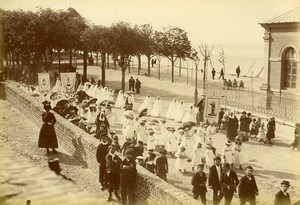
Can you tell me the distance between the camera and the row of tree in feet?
86.0

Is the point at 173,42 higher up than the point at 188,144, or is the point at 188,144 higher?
the point at 173,42

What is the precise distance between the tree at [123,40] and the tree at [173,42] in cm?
501

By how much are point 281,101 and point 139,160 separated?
11009 millimetres

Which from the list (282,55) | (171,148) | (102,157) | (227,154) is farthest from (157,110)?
(102,157)

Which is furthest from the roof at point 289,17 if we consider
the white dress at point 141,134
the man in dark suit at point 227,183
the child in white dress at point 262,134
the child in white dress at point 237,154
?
the man in dark suit at point 227,183

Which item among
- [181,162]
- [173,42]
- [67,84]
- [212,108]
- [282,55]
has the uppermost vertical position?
[173,42]

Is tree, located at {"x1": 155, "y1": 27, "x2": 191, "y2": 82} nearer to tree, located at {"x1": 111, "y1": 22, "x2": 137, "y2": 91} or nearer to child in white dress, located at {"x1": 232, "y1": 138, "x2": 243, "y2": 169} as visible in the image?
tree, located at {"x1": 111, "y1": 22, "x2": 137, "y2": 91}

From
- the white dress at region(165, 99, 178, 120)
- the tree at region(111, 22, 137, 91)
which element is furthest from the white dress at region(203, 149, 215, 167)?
the tree at region(111, 22, 137, 91)

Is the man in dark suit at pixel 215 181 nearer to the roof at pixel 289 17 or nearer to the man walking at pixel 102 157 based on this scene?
the man walking at pixel 102 157

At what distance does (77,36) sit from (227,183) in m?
24.0

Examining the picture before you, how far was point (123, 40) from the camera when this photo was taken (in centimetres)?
2619

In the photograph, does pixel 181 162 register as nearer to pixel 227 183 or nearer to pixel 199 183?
pixel 199 183

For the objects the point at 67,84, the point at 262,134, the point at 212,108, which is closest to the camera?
the point at 262,134

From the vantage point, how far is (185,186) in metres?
10.8
